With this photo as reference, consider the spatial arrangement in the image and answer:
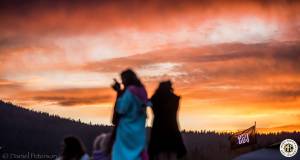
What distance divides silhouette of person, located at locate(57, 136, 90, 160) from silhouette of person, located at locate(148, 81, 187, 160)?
2.96 meters

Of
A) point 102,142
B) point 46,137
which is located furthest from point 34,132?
point 102,142

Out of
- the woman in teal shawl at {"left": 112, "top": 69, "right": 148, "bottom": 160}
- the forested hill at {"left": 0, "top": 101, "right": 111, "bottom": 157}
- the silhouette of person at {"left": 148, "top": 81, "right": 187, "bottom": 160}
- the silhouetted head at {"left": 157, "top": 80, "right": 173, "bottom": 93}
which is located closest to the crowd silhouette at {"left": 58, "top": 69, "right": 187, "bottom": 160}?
the woman in teal shawl at {"left": 112, "top": 69, "right": 148, "bottom": 160}

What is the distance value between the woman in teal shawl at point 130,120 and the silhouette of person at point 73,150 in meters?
0.97

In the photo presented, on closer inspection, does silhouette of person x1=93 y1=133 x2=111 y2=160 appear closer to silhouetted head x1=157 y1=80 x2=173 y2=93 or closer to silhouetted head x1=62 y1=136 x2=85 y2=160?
silhouetted head x1=62 y1=136 x2=85 y2=160

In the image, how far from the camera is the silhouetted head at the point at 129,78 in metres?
16.2

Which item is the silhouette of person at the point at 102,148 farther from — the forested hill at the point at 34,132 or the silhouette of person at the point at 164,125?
the forested hill at the point at 34,132

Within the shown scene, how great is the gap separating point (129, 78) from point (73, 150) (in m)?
1.73

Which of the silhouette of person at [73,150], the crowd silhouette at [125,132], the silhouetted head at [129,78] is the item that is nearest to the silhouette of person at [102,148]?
the crowd silhouette at [125,132]

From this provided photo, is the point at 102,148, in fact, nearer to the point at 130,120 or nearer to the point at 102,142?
the point at 102,142

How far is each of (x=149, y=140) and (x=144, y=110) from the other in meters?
2.45

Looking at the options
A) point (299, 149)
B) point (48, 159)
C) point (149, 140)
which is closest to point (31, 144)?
point (48, 159)

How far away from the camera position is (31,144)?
35.2m

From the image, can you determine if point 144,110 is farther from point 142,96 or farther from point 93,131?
point 93,131

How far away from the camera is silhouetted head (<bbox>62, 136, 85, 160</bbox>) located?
1587 centimetres
